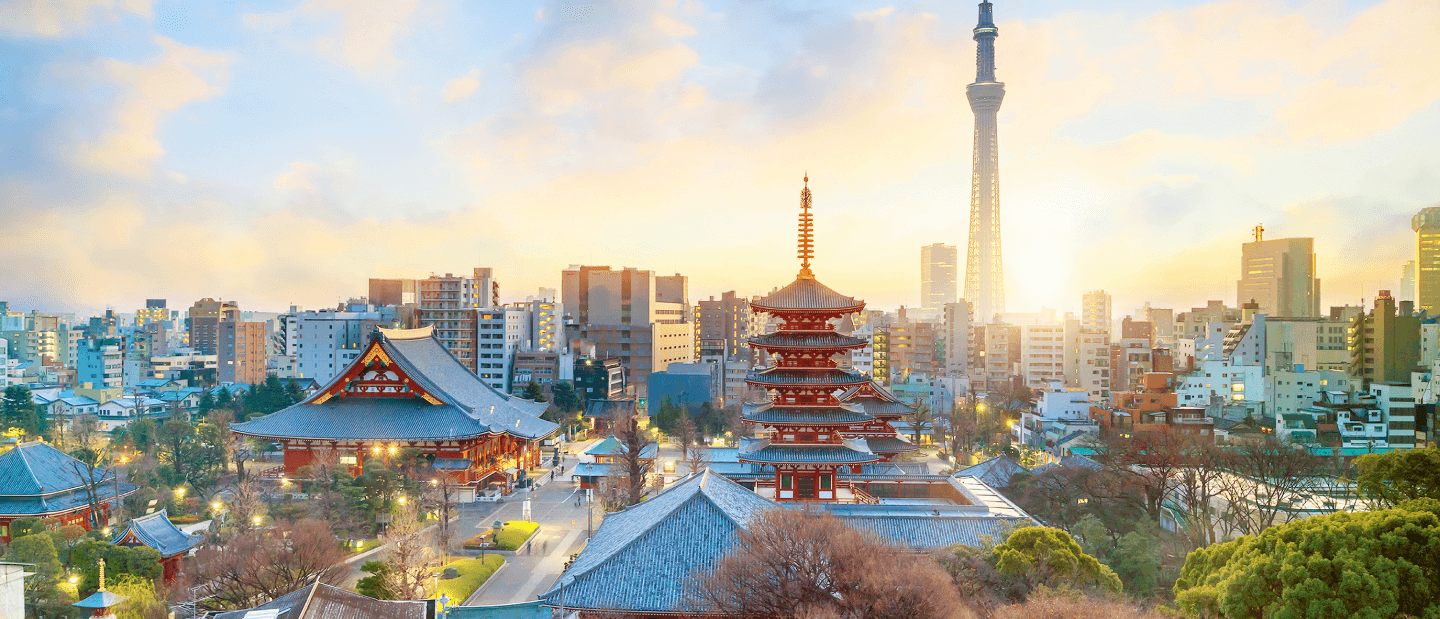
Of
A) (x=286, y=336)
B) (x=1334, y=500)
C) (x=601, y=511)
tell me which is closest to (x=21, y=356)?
(x=286, y=336)

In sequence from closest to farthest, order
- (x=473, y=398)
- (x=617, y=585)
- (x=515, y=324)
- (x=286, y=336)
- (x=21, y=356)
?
(x=617, y=585), (x=473, y=398), (x=515, y=324), (x=286, y=336), (x=21, y=356)

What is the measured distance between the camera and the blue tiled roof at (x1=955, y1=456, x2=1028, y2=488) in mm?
32594

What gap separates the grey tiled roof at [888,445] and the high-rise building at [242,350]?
227 feet

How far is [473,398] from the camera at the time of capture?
1735 inches

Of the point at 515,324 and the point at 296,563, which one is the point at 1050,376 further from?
the point at 296,563

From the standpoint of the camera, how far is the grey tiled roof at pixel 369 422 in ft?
122

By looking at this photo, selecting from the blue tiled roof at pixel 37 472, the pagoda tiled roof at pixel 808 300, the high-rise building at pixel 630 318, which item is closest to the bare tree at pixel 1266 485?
the pagoda tiled roof at pixel 808 300

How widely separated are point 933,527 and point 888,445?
12678 millimetres

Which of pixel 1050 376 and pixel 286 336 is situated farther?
pixel 286 336

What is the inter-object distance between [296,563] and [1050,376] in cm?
6595

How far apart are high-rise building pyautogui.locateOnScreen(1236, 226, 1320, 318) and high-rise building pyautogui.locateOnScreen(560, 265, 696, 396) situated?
2434 inches

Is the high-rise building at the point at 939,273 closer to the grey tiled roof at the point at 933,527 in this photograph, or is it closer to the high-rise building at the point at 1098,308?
the high-rise building at the point at 1098,308

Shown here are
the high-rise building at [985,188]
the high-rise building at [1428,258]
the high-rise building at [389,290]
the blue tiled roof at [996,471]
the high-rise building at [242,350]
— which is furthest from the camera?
the high-rise building at [985,188]

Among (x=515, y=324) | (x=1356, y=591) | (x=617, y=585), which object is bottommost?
(x=617, y=585)
